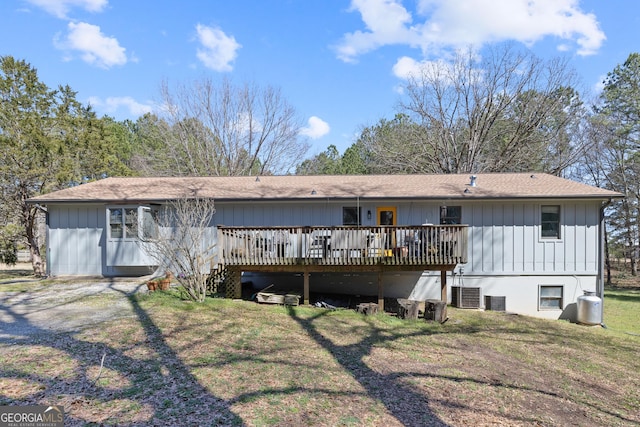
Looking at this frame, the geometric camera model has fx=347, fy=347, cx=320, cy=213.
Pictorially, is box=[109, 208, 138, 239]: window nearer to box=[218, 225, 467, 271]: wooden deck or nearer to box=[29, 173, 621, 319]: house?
box=[29, 173, 621, 319]: house

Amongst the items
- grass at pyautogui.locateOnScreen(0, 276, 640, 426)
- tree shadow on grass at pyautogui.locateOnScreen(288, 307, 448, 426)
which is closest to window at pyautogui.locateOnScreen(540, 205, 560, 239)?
grass at pyautogui.locateOnScreen(0, 276, 640, 426)

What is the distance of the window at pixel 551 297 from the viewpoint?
11008mm

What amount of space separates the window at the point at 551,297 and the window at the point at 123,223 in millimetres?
13147

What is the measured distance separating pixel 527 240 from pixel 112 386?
37.6 feet

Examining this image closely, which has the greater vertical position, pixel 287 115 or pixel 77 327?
pixel 287 115

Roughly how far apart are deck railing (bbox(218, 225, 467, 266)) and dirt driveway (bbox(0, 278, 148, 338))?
112 inches

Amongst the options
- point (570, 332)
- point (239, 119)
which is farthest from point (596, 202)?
point (239, 119)

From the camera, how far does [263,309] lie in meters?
8.62

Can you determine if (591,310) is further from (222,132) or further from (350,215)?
(222,132)

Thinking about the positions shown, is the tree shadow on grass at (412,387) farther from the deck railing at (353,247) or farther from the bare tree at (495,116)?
the bare tree at (495,116)

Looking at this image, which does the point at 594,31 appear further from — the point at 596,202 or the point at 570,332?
the point at 570,332

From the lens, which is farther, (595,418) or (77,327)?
(77,327)

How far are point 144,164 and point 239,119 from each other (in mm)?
7363

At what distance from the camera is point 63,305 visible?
807 centimetres
